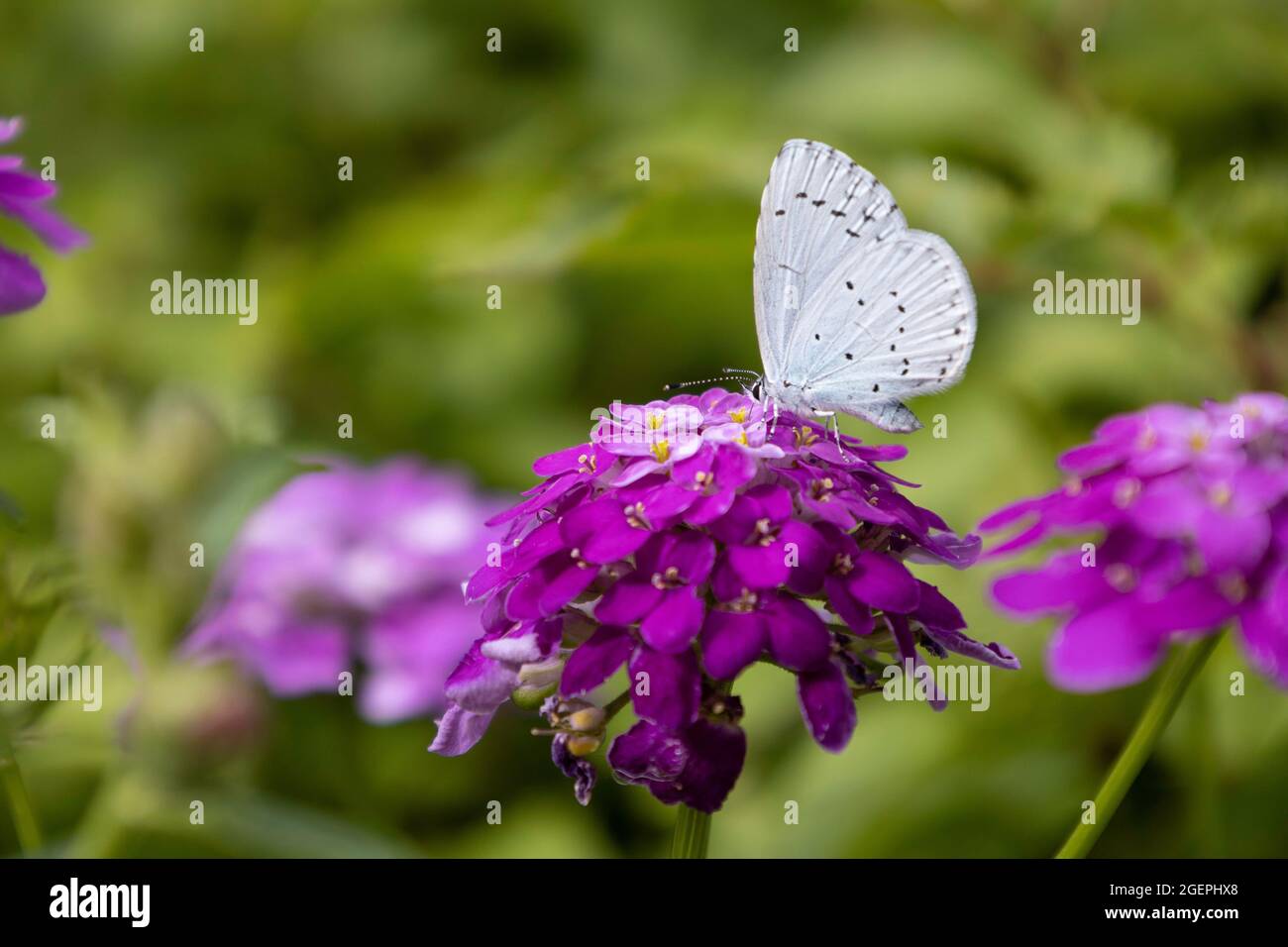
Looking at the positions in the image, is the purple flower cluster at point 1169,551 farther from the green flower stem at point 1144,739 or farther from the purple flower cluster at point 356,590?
the purple flower cluster at point 356,590

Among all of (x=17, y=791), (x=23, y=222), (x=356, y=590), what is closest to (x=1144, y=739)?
(x=17, y=791)

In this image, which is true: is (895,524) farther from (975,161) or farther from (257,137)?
(257,137)

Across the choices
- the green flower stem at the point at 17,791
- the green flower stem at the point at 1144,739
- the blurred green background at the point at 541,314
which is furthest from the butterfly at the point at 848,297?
the green flower stem at the point at 17,791

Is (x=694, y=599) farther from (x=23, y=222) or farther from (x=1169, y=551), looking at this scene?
(x=23, y=222)

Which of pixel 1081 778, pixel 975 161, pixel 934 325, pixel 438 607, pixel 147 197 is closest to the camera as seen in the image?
pixel 934 325

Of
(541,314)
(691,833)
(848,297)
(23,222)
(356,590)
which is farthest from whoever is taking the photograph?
(541,314)

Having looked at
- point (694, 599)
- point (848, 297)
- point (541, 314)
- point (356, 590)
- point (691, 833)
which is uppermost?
point (541, 314)

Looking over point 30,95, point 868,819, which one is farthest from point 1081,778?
point 30,95

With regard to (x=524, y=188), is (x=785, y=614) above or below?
below
